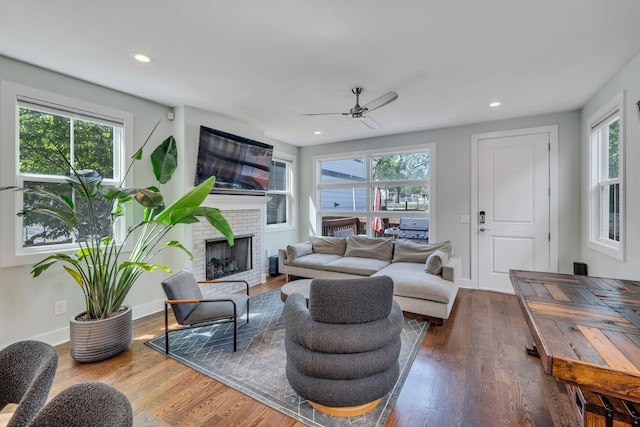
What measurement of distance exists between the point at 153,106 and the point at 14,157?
150cm

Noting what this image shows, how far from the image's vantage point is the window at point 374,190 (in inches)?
198

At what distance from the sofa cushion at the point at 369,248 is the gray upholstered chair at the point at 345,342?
114 inches

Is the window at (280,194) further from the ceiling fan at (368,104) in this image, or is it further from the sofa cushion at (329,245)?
the ceiling fan at (368,104)

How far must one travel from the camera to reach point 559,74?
9.30 ft

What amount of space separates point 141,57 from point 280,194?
3.63m

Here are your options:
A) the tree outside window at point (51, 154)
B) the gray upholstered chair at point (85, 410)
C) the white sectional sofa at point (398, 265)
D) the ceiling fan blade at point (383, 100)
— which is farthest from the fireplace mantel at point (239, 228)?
the gray upholstered chair at point (85, 410)

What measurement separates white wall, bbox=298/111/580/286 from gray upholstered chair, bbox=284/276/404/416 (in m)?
3.38

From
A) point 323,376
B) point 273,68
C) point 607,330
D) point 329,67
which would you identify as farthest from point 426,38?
point 323,376

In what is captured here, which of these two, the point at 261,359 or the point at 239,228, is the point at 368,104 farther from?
the point at 239,228

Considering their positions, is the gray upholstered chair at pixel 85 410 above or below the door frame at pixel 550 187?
below

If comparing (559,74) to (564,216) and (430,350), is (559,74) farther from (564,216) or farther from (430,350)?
(430,350)

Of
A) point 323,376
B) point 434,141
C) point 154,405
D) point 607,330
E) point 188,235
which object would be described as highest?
point 434,141

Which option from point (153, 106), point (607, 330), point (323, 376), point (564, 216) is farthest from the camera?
point (564, 216)

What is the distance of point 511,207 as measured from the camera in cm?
428
